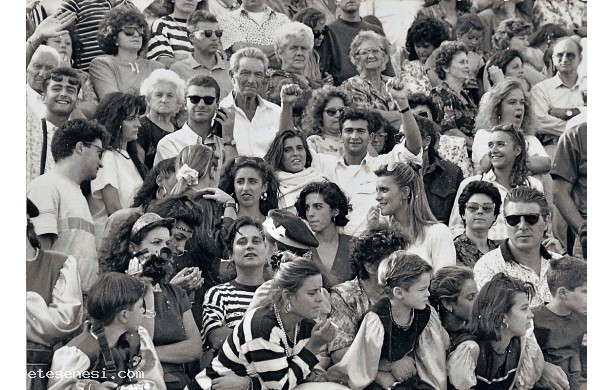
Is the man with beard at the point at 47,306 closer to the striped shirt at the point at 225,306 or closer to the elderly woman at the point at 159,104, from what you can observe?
the striped shirt at the point at 225,306

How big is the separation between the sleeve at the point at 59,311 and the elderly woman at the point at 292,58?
63.8 inches

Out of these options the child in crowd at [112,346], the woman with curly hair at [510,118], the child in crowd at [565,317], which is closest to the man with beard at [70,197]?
the child in crowd at [112,346]

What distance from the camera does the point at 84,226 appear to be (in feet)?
23.6

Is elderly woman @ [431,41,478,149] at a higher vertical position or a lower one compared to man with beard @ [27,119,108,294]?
higher

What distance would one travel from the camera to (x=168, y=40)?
7477 mm

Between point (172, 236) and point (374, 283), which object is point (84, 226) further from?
point (374, 283)

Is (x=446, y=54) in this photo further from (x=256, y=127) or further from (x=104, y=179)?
(x=104, y=179)

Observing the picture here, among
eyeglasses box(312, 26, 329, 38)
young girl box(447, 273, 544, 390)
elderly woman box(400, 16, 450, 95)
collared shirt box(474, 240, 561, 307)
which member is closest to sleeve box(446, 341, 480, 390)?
young girl box(447, 273, 544, 390)

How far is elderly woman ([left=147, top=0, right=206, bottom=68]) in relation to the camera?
7477mm

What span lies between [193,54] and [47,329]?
6.19ft

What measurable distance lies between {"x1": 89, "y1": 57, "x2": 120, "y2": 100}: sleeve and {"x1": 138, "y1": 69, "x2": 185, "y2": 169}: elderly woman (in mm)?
181

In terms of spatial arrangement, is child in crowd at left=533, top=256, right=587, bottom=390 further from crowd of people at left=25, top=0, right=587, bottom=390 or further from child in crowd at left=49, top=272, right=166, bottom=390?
child in crowd at left=49, top=272, right=166, bottom=390

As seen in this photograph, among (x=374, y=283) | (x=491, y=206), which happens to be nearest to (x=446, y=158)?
(x=491, y=206)

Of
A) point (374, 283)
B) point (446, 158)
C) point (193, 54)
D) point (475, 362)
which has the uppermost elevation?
point (193, 54)
